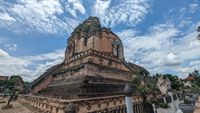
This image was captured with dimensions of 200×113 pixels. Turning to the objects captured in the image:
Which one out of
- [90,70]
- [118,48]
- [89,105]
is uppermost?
[118,48]

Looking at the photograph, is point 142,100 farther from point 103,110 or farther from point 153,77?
point 153,77

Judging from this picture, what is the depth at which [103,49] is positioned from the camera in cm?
2819

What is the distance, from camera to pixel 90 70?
63.6ft

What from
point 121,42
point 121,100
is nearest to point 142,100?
point 121,100

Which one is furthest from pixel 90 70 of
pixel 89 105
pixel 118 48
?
pixel 118 48

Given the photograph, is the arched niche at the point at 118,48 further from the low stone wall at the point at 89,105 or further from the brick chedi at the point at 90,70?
the low stone wall at the point at 89,105

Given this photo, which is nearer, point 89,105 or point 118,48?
point 89,105

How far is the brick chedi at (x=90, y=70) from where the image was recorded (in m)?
17.8

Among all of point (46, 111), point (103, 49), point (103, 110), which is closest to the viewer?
point (46, 111)

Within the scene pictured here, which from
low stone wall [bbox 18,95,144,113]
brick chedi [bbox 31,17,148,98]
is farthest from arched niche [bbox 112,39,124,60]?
low stone wall [bbox 18,95,144,113]

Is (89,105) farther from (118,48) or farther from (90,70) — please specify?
(118,48)

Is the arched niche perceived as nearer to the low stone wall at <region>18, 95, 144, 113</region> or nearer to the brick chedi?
the brick chedi

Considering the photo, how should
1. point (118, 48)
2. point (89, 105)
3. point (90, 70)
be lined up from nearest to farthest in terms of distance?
1. point (89, 105)
2. point (90, 70)
3. point (118, 48)

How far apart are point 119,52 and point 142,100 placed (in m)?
13.9
